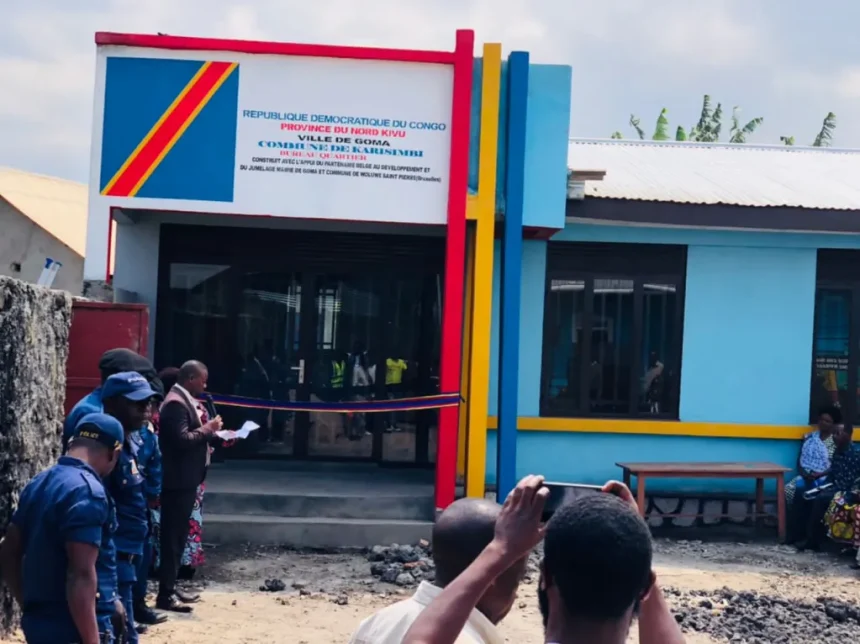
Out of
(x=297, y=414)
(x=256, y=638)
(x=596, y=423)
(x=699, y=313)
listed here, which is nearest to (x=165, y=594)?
(x=256, y=638)

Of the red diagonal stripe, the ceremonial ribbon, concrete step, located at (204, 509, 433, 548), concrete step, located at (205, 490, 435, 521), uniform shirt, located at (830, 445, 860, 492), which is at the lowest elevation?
concrete step, located at (204, 509, 433, 548)

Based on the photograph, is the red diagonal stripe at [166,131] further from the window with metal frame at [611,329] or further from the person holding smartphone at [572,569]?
the person holding smartphone at [572,569]

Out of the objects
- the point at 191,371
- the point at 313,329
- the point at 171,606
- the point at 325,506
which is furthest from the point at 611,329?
the point at 171,606

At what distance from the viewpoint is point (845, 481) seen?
Answer: 382 inches

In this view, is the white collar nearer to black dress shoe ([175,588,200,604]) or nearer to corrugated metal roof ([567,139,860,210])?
Answer: black dress shoe ([175,588,200,604])

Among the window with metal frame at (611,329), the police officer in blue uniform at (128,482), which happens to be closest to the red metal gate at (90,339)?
the police officer in blue uniform at (128,482)

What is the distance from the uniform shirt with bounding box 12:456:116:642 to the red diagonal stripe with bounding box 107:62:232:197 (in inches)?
218

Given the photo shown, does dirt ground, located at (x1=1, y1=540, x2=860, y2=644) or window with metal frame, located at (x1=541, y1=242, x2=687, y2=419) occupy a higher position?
window with metal frame, located at (x1=541, y1=242, x2=687, y2=419)

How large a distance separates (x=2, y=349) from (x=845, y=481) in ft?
25.3

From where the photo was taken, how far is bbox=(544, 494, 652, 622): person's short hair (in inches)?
73.7

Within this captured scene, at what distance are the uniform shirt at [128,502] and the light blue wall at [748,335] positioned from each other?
Result: 7.06 m

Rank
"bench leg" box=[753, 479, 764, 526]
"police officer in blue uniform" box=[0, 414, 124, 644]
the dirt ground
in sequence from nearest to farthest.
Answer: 1. "police officer in blue uniform" box=[0, 414, 124, 644]
2. the dirt ground
3. "bench leg" box=[753, 479, 764, 526]

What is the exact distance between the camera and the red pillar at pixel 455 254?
346 inches

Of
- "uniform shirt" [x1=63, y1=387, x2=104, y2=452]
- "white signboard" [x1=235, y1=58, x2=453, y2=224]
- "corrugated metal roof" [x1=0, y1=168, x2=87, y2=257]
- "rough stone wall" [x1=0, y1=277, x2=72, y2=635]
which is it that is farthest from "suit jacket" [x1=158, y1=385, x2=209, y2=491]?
"corrugated metal roof" [x1=0, y1=168, x2=87, y2=257]
